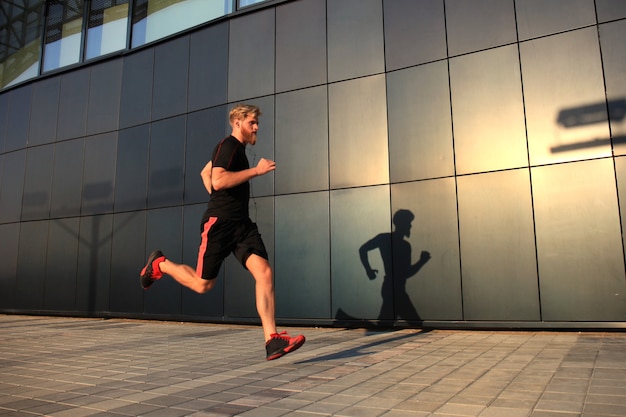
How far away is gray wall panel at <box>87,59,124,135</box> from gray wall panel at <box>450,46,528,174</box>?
7.55m

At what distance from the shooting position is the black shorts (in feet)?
12.7

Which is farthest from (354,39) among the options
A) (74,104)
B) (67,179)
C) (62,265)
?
(62,265)

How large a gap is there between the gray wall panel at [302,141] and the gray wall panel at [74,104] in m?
5.65

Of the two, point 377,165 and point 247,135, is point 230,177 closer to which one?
point 247,135

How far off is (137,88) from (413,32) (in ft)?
20.5

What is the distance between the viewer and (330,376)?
3498 millimetres

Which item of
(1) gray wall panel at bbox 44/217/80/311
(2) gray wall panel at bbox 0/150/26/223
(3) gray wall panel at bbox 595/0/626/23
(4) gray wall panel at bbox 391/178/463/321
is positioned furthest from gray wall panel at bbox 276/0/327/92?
(2) gray wall panel at bbox 0/150/26/223

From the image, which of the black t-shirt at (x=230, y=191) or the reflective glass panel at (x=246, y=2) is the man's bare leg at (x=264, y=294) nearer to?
the black t-shirt at (x=230, y=191)

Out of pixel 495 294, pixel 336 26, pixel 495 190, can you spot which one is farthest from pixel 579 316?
pixel 336 26

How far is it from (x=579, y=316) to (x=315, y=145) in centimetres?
463

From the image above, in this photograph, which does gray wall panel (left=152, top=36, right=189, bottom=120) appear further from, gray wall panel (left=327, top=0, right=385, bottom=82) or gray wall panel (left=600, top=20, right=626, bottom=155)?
gray wall panel (left=600, top=20, right=626, bottom=155)

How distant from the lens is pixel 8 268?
11586 mm

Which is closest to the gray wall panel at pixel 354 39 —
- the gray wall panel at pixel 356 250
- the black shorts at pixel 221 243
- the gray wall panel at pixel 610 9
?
the gray wall panel at pixel 356 250

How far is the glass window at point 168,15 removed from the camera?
31.2ft
